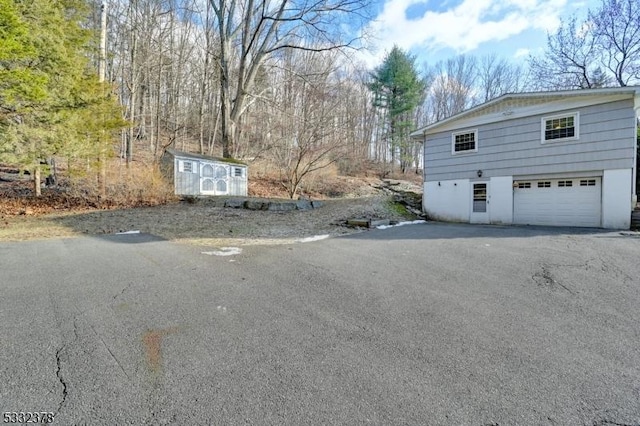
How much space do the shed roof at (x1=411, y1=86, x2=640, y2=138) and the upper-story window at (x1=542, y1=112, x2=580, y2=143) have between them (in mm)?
488

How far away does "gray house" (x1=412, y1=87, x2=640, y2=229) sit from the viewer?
8.61 m

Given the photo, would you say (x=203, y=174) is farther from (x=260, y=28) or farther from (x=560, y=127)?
(x=560, y=127)

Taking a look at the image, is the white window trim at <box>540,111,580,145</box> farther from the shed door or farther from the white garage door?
the shed door

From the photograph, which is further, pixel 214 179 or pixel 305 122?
pixel 214 179

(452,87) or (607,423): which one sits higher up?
(452,87)

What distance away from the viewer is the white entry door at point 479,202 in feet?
36.0

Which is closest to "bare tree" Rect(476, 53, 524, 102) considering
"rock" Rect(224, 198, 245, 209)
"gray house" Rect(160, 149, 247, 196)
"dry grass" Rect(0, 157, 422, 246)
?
"dry grass" Rect(0, 157, 422, 246)

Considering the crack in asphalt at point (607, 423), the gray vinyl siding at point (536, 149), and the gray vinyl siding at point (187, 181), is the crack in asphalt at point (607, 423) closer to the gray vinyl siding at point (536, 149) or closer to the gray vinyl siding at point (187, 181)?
the gray vinyl siding at point (536, 149)

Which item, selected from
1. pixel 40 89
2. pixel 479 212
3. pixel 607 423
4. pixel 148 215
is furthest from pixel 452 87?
pixel 607 423

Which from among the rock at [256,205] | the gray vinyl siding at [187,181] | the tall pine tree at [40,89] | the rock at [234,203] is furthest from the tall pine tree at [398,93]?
the tall pine tree at [40,89]

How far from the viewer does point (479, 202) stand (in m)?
11.2

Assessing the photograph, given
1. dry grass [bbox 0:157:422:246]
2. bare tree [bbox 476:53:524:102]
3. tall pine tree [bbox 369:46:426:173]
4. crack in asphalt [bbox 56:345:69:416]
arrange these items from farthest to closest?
1. bare tree [bbox 476:53:524:102]
2. tall pine tree [bbox 369:46:426:173]
3. dry grass [bbox 0:157:422:246]
4. crack in asphalt [bbox 56:345:69:416]

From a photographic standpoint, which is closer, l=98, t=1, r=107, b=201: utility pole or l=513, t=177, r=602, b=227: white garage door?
l=513, t=177, r=602, b=227: white garage door

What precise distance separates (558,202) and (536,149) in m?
1.84
